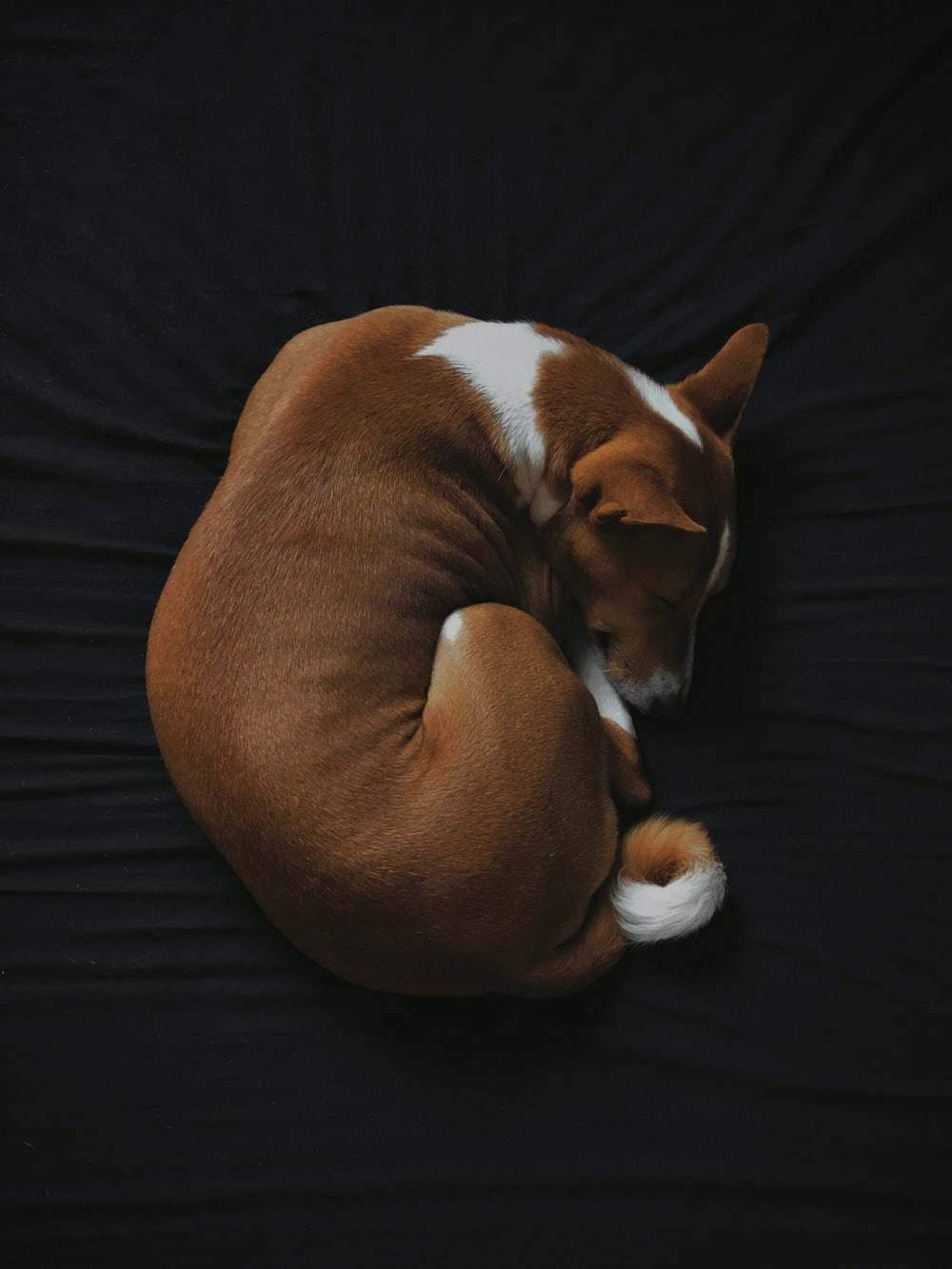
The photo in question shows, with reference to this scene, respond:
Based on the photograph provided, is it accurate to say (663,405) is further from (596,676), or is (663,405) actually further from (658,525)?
(596,676)

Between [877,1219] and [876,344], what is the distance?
1.70 meters

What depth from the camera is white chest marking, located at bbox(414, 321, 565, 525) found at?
2039 millimetres

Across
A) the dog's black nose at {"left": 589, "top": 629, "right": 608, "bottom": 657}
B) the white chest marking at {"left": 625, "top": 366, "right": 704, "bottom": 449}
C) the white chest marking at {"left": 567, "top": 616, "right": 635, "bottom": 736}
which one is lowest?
the white chest marking at {"left": 567, "top": 616, "right": 635, "bottom": 736}

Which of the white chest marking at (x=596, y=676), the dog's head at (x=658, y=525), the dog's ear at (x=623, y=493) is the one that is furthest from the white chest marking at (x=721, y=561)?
the white chest marking at (x=596, y=676)

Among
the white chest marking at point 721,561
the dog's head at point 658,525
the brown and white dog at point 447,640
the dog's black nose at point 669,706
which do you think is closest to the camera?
the brown and white dog at point 447,640

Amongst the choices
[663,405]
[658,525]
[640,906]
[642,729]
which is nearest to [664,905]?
[640,906]

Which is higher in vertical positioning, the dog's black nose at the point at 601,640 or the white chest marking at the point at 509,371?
the white chest marking at the point at 509,371

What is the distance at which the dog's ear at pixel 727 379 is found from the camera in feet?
7.14

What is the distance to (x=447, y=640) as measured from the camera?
204 centimetres

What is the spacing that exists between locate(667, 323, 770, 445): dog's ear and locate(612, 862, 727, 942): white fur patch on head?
2.80 feet

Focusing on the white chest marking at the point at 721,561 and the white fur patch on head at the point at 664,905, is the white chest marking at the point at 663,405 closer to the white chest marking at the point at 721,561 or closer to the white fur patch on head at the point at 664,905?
the white chest marking at the point at 721,561

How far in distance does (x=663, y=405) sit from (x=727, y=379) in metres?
0.18

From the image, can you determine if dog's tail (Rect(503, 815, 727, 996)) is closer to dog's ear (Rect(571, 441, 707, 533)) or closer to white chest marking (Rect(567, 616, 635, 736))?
white chest marking (Rect(567, 616, 635, 736))

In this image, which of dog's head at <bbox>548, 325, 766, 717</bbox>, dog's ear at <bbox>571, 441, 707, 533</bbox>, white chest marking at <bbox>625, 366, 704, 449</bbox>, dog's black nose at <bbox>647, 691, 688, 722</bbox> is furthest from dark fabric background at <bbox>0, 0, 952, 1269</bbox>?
dog's ear at <bbox>571, 441, 707, 533</bbox>
